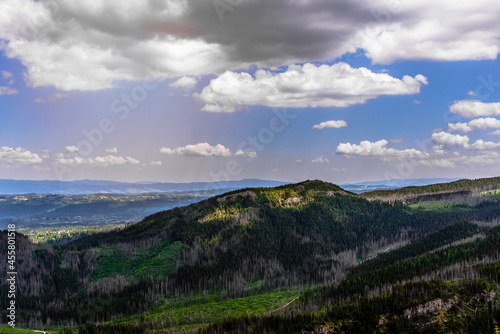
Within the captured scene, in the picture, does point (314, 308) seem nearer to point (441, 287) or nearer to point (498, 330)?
point (441, 287)

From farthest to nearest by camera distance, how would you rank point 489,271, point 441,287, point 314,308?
1. point 314,308
2. point 489,271
3. point 441,287

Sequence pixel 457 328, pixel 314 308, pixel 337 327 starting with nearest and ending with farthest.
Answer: pixel 457 328 → pixel 337 327 → pixel 314 308

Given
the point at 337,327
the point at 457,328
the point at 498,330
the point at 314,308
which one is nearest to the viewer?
the point at 498,330

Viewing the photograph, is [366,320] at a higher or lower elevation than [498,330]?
lower

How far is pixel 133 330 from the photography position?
574 feet

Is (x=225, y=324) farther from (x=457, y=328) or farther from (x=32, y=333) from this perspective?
(x=457, y=328)

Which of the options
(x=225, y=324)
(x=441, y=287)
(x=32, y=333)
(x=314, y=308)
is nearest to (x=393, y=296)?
(x=441, y=287)

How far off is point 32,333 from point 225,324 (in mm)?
94191

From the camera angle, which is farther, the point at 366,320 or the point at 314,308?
the point at 314,308

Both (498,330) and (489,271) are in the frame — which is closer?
(498,330)

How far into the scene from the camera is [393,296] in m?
162

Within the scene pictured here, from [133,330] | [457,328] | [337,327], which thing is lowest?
[133,330]

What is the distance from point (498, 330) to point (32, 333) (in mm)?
197877

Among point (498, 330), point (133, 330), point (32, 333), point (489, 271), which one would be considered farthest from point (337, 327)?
point (32, 333)
